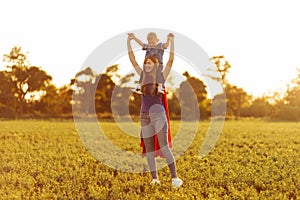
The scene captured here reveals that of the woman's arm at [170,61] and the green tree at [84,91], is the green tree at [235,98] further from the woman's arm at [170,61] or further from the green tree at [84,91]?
the woman's arm at [170,61]

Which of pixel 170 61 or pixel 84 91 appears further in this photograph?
pixel 84 91

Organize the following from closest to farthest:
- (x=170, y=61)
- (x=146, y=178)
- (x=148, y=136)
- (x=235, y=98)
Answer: (x=170, y=61) < (x=148, y=136) < (x=146, y=178) < (x=235, y=98)

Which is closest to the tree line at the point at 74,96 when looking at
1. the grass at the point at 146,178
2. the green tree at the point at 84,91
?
the green tree at the point at 84,91

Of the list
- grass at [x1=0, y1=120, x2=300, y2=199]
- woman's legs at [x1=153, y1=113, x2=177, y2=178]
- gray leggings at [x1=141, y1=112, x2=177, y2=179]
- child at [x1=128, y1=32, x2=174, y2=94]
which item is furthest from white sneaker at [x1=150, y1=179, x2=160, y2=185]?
child at [x1=128, y1=32, x2=174, y2=94]

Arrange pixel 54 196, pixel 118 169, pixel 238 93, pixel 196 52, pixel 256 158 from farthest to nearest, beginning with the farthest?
pixel 238 93 → pixel 256 158 → pixel 118 169 → pixel 196 52 → pixel 54 196

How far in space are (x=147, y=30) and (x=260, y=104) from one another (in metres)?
60.9

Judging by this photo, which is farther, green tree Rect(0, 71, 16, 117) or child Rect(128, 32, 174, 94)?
green tree Rect(0, 71, 16, 117)

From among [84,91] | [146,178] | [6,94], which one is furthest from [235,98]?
[146,178]

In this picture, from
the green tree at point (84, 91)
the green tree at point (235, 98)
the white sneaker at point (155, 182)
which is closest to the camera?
the white sneaker at point (155, 182)

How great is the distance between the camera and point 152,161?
7.44m

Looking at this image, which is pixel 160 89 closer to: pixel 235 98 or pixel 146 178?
pixel 146 178

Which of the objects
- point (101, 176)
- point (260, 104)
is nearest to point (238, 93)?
point (260, 104)

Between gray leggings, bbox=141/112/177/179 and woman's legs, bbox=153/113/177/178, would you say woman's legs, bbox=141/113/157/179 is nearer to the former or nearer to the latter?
gray leggings, bbox=141/112/177/179

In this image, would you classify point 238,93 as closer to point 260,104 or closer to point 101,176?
point 260,104
